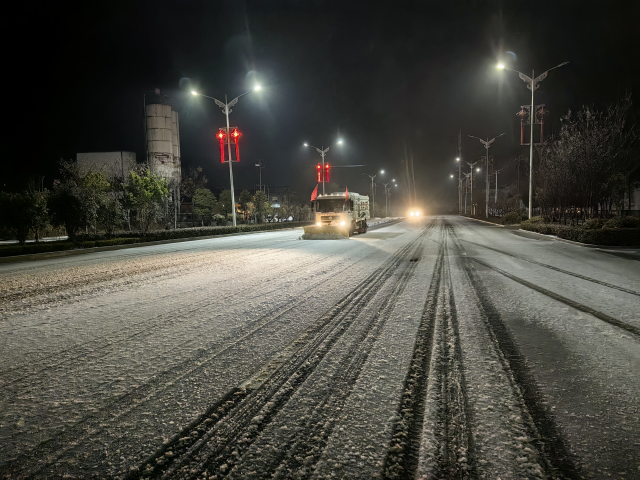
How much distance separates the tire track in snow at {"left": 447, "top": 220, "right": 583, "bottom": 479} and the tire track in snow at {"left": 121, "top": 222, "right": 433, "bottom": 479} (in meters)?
1.93

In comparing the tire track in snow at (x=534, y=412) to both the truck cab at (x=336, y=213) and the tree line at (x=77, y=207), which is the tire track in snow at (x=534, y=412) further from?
the tree line at (x=77, y=207)

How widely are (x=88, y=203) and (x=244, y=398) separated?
22.2 m

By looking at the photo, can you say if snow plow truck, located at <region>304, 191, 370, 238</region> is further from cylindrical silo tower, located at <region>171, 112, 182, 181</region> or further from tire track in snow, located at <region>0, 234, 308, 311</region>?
cylindrical silo tower, located at <region>171, 112, 182, 181</region>

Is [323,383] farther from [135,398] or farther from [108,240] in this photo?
[108,240]

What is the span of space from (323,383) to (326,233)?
789 inches

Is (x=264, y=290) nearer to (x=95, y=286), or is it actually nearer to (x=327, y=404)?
(x=95, y=286)

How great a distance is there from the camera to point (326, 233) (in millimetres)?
23656

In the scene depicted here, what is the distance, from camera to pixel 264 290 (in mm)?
8195

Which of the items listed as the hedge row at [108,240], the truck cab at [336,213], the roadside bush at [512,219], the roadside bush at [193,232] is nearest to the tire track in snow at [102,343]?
the hedge row at [108,240]

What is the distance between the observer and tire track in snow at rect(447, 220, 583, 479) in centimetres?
248

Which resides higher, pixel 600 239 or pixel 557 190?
pixel 557 190

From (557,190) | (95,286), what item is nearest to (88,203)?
(95,286)

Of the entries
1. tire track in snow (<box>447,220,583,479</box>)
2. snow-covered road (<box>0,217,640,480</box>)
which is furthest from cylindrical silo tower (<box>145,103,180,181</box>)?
tire track in snow (<box>447,220,583,479</box>)

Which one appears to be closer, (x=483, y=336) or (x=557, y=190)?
(x=483, y=336)
